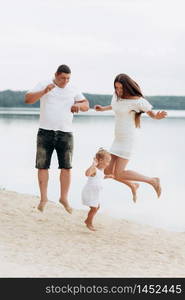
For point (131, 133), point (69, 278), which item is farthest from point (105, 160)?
point (69, 278)

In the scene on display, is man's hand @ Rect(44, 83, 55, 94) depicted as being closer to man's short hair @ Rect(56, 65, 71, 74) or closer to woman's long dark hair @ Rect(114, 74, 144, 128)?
man's short hair @ Rect(56, 65, 71, 74)

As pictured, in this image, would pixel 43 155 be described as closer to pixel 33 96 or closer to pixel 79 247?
pixel 33 96

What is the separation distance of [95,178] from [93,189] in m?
0.15

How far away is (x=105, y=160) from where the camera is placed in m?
9.53

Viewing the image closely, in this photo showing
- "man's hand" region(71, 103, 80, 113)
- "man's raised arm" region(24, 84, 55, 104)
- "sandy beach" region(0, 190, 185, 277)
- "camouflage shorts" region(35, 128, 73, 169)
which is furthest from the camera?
"camouflage shorts" region(35, 128, 73, 169)

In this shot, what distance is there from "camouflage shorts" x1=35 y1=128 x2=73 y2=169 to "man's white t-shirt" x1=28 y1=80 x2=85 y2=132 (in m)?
0.09

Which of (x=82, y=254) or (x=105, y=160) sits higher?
(x=105, y=160)

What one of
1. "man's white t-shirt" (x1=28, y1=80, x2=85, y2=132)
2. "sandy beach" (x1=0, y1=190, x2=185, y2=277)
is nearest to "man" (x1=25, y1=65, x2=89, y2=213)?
"man's white t-shirt" (x1=28, y1=80, x2=85, y2=132)

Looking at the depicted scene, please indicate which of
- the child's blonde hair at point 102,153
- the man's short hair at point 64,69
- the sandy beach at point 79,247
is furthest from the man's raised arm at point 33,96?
the sandy beach at point 79,247

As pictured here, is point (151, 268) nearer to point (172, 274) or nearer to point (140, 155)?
point (172, 274)

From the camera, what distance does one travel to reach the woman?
9406 millimetres

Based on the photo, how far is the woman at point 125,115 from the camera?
9406 mm

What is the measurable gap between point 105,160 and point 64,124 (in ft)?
2.40

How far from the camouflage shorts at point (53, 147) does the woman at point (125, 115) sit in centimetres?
58
